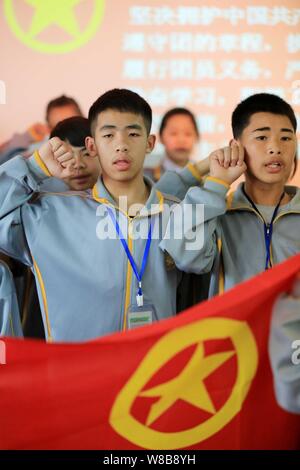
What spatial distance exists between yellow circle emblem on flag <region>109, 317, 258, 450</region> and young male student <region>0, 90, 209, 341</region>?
0.28 meters

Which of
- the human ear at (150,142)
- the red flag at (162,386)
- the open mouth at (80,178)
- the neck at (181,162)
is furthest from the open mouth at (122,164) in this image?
the neck at (181,162)

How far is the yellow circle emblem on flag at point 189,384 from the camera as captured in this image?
3.45 ft

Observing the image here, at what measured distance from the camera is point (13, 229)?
1335 millimetres

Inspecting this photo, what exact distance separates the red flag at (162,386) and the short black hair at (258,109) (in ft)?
1.81

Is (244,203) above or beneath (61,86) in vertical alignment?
beneath

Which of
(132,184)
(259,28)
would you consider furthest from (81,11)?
(132,184)

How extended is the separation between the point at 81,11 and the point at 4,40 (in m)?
0.49

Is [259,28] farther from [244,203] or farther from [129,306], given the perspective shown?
[129,306]

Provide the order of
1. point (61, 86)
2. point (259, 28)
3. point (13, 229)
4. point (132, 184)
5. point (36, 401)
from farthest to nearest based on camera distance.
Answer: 1. point (61, 86)
2. point (259, 28)
3. point (132, 184)
4. point (13, 229)
5. point (36, 401)

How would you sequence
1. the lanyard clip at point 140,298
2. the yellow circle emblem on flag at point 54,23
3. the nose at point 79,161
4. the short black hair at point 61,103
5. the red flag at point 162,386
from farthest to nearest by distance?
the yellow circle emblem on flag at point 54,23 → the short black hair at point 61,103 → the nose at point 79,161 → the lanyard clip at point 140,298 → the red flag at point 162,386

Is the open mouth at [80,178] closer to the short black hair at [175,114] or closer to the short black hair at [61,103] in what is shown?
the short black hair at [61,103]

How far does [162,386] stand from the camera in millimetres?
1067

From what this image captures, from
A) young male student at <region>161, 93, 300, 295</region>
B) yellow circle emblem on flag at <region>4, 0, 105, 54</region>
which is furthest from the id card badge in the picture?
yellow circle emblem on flag at <region>4, 0, 105, 54</region>

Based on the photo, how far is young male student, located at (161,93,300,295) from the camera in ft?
4.48
